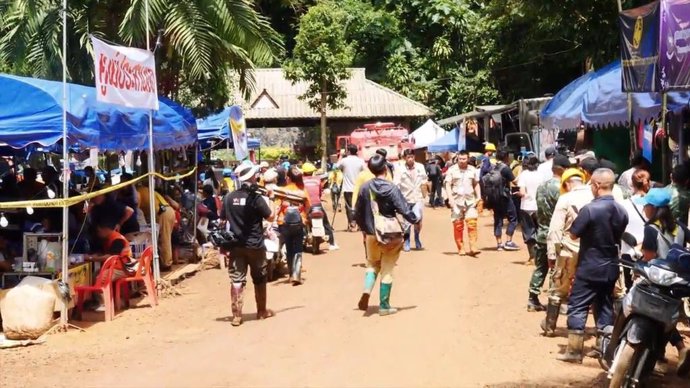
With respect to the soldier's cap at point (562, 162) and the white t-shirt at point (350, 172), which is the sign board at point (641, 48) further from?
the white t-shirt at point (350, 172)

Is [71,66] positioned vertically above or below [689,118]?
above

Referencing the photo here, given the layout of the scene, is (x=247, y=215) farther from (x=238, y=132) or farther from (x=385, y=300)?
(x=238, y=132)

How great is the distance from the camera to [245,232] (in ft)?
35.2

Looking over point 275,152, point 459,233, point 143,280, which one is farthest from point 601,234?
point 275,152

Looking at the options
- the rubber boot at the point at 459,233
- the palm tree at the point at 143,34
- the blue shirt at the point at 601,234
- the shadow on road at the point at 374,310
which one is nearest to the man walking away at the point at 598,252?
the blue shirt at the point at 601,234

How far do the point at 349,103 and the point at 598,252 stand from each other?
34.9 metres


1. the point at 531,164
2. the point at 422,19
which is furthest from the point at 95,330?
the point at 422,19

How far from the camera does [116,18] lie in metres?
18.9

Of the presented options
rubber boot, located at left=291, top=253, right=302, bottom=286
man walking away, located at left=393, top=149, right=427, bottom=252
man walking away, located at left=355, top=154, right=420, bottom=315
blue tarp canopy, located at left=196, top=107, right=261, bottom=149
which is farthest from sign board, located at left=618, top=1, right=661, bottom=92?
blue tarp canopy, located at left=196, top=107, right=261, bottom=149

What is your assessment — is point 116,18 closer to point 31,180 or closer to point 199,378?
point 31,180

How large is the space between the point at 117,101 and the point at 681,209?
6583 mm

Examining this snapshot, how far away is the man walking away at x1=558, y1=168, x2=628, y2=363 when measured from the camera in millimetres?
7945

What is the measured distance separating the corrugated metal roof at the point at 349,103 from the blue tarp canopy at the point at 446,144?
6.49 m

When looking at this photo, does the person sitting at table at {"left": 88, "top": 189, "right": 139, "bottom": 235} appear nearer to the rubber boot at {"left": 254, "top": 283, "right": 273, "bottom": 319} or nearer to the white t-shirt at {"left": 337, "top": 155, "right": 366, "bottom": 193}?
the rubber boot at {"left": 254, "top": 283, "right": 273, "bottom": 319}
